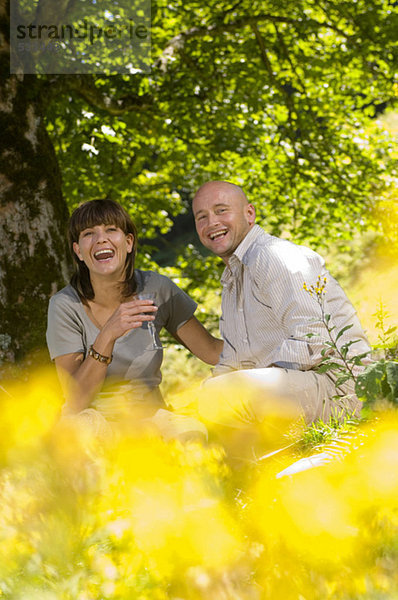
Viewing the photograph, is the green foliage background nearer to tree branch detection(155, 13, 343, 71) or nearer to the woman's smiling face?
tree branch detection(155, 13, 343, 71)

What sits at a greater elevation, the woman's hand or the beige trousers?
the woman's hand

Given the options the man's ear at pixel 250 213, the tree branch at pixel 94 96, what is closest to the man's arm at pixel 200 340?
the man's ear at pixel 250 213

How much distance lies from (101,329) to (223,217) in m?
1.19

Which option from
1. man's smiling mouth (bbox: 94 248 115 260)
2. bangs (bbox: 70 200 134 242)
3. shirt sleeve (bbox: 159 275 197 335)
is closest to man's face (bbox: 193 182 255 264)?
shirt sleeve (bbox: 159 275 197 335)

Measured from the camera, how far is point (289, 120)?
34.3ft

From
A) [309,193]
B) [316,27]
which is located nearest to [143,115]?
[316,27]

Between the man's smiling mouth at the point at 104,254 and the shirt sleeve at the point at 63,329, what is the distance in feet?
1.20

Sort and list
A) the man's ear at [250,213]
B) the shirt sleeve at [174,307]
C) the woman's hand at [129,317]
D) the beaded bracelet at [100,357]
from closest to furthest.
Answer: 1. the woman's hand at [129,317]
2. the beaded bracelet at [100,357]
3. the man's ear at [250,213]
4. the shirt sleeve at [174,307]

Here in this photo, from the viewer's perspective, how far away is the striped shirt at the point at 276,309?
3789 mm

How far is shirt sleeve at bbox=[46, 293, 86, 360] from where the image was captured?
14.0ft

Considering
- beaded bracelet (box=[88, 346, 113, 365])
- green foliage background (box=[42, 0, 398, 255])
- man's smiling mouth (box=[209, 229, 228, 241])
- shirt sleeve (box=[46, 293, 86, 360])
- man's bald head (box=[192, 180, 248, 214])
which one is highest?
green foliage background (box=[42, 0, 398, 255])

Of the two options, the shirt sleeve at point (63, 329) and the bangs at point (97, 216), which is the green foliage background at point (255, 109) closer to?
the bangs at point (97, 216)

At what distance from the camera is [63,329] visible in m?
4.30

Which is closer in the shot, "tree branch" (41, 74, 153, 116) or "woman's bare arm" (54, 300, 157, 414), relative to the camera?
"woman's bare arm" (54, 300, 157, 414)
